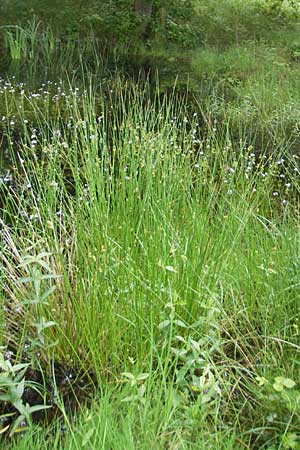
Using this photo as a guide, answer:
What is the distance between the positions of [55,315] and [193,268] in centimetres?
58

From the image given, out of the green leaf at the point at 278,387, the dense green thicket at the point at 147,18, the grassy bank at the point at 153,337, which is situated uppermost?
the green leaf at the point at 278,387

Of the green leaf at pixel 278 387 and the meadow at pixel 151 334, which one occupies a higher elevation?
the green leaf at pixel 278 387

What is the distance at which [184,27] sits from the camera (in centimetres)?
1007

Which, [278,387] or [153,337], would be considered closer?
[278,387]

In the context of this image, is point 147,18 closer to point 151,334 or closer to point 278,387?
point 151,334

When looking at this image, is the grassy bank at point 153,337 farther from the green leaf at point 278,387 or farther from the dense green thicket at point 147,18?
the dense green thicket at point 147,18

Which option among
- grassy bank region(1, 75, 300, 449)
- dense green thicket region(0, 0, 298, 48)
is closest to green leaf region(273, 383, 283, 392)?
grassy bank region(1, 75, 300, 449)

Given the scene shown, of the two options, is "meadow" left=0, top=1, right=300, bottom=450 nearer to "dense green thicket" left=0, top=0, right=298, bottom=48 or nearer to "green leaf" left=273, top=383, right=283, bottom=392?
"green leaf" left=273, top=383, right=283, bottom=392

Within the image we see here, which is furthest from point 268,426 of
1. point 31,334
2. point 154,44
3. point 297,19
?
point 297,19

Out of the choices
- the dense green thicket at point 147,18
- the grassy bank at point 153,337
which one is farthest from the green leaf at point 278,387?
the dense green thicket at point 147,18

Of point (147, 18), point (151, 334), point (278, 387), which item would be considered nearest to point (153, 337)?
point (151, 334)

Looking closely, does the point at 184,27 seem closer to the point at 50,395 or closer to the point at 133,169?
the point at 133,169

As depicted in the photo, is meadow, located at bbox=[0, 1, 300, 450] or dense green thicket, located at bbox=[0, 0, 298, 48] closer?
meadow, located at bbox=[0, 1, 300, 450]

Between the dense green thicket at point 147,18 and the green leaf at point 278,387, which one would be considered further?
the dense green thicket at point 147,18
